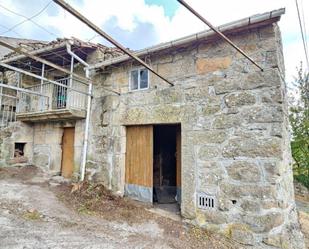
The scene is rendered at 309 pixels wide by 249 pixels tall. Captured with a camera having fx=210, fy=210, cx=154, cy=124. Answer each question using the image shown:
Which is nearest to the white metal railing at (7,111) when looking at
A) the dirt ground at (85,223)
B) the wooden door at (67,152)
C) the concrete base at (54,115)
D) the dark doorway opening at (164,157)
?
the concrete base at (54,115)

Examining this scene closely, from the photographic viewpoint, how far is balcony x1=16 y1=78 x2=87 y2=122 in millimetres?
7234

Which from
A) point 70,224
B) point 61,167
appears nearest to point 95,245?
point 70,224

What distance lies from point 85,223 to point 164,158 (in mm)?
4193

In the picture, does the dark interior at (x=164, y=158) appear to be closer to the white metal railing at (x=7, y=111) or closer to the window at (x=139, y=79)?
the window at (x=139, y=79)

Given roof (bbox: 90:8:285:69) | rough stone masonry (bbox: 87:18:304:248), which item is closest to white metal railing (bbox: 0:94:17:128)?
rough stone masonry (bbox: 87:18:304:248)

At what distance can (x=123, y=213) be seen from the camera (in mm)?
4754

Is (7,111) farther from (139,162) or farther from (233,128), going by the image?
(233,128)

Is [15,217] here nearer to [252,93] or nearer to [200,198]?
[200,198]

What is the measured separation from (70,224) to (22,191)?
2.51 metres

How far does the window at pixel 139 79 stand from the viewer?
542cm

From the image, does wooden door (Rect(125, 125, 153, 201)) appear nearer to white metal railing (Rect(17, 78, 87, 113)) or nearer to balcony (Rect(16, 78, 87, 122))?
balcony (Rect(16, 78, 87, 122))

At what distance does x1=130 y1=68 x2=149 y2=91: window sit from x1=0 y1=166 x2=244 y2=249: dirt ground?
2.89 meters

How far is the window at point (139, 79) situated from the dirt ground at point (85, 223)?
2889 millimetres

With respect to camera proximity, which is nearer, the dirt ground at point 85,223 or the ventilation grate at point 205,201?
the dirt ground at point 85,223
